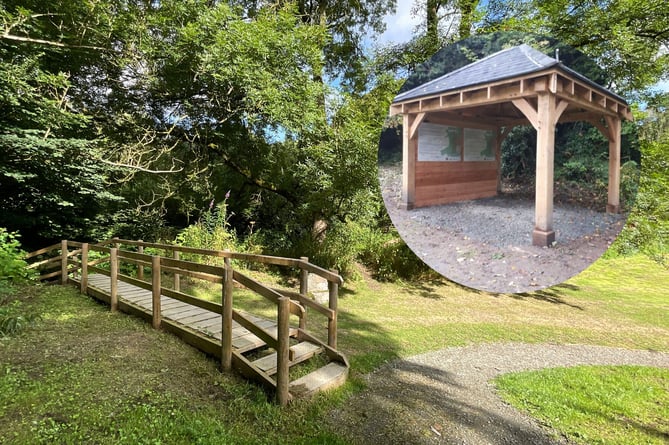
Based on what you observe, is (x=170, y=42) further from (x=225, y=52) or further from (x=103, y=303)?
(x=103, y=303)

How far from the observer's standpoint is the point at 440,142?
7.31ft

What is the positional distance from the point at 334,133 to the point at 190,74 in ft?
12.3

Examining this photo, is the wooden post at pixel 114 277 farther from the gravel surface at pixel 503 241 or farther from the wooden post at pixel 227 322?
the gravel surface at pixel 503 241

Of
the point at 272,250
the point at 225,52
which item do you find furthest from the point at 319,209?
the point at 225,52

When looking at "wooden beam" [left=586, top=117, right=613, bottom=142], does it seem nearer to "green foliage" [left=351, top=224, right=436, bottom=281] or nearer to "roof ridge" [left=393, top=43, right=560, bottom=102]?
"roof ridge" [left=393, top=43, right=560, bottom=102]

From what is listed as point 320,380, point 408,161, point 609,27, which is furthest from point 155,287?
point 609,27

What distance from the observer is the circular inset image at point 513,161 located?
190 centimetres

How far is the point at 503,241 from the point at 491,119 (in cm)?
72

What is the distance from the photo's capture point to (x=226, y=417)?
2.93m

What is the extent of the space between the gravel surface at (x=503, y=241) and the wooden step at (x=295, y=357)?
6.17 ft

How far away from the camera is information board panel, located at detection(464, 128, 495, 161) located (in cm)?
212

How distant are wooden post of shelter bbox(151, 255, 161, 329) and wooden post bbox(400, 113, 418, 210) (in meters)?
3.38

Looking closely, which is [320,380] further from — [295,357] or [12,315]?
[12,315]

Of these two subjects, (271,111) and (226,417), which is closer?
(226,417)
